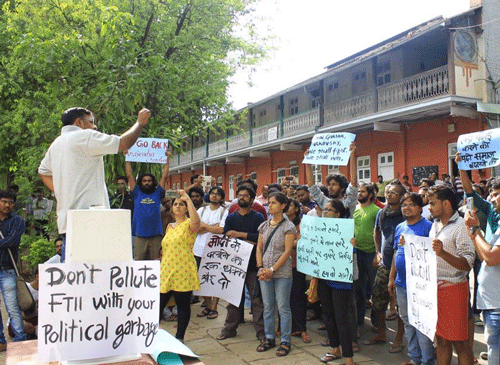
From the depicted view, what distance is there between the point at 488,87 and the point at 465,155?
1113 centimetres

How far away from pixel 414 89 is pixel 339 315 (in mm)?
11767

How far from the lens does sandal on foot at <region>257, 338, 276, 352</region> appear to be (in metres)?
5.17

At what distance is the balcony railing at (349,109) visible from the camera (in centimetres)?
1683

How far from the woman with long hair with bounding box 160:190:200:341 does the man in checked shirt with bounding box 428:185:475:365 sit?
8.32 feet

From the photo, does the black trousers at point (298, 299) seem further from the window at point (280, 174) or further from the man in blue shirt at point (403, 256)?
the window at point (280, 174)

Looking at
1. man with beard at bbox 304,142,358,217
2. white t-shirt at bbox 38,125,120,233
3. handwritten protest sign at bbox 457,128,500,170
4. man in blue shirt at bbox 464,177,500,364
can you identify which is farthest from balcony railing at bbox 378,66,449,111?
white t-shirt at bbox 38,125,120,233

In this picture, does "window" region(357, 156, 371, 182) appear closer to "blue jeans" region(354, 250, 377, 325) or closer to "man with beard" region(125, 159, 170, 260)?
"blue jeans" region(354, 250, 377, 325)

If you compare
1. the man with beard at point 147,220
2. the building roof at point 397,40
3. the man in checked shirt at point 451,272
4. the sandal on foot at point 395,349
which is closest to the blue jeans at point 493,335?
the man in checked shirt at point 451,272

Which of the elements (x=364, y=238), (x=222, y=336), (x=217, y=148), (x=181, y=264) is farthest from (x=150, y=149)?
(x=217, y=148)

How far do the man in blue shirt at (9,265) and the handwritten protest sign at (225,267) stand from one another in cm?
216

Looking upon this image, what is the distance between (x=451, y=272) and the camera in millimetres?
3807

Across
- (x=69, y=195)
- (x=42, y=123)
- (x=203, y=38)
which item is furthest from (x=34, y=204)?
(x=69, y=195)

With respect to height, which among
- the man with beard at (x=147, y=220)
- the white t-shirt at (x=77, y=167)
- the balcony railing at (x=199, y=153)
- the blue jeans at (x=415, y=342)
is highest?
the balcony railing at (x=199, y=153)

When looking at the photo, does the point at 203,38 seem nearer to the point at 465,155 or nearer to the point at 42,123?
the point at 42,123
